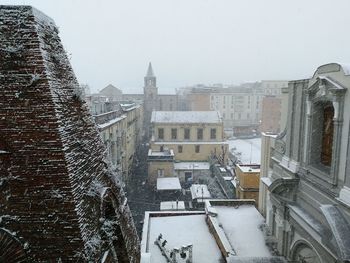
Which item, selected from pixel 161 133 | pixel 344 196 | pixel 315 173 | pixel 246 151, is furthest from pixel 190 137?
pixel 344 196

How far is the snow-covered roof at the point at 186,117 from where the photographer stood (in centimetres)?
3919

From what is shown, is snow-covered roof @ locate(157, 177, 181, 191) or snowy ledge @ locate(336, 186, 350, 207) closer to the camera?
snowy ledge @ locate(336, 186, 350, 207)

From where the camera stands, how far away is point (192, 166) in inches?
1383

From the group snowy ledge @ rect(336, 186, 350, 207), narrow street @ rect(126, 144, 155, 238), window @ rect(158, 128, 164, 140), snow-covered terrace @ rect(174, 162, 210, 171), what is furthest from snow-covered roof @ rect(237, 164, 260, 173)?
window @ rect(158, 128, 164, 140)

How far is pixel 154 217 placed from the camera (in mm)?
17016

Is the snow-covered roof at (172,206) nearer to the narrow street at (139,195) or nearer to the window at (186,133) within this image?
the narrow street at (139,195)

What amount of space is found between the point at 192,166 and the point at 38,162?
1261 inches

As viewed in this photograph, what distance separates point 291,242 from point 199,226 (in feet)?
17.4

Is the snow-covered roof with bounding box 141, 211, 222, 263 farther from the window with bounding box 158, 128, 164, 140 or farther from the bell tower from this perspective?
the bell tower

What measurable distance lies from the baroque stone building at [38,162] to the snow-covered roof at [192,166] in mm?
30581

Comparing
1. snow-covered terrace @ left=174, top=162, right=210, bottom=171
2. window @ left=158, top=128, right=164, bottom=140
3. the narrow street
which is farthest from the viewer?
window @ left=158, top=128, right=164, bottom=140

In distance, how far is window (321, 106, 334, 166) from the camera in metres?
10.3

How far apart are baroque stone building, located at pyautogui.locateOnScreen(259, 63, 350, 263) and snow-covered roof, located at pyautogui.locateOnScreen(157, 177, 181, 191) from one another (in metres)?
14.6

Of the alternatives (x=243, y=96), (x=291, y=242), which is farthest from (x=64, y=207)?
(x=243, y=96)
